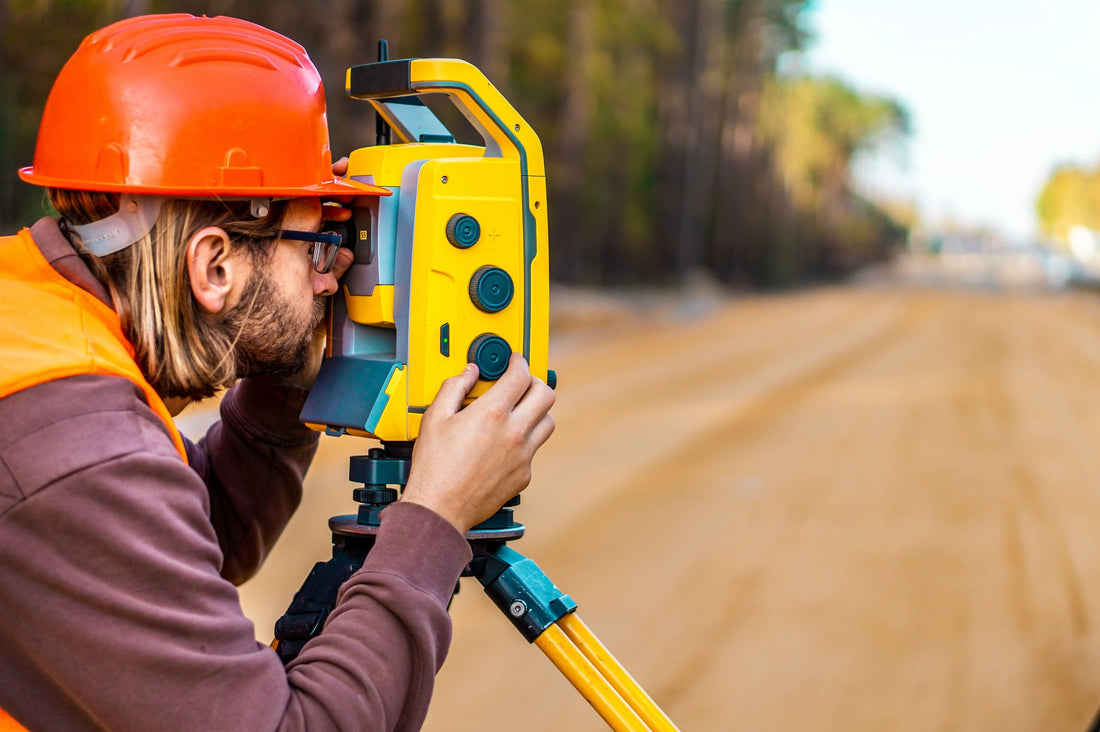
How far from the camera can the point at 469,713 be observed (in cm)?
461

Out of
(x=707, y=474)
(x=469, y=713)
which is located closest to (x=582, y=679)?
(x=469, y=713)

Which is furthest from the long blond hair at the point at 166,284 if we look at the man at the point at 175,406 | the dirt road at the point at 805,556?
the dirt road at the point at 805,556

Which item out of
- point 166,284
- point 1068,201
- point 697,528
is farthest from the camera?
point 1068,201

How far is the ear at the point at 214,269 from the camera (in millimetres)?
1373

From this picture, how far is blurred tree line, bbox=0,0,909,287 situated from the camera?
9.55m

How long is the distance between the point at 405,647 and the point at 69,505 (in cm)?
37

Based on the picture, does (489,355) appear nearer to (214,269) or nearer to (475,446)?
(475,446)

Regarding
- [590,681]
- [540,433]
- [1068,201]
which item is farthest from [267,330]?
[1068,201]

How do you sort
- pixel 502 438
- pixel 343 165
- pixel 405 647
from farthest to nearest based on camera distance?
pixel 343 165
pixel 502 438
pixel 405 647

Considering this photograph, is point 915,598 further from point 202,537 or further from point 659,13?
point 659,13

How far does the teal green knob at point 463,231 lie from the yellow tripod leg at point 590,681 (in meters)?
0.49

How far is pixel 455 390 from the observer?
145 cm

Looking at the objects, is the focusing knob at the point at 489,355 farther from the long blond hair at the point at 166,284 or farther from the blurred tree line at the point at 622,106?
the blurred tree line at the point at 622,106

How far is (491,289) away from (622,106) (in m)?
34.0
